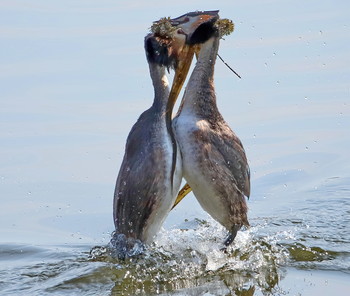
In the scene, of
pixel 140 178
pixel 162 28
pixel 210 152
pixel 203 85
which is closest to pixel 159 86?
pixel 203 85

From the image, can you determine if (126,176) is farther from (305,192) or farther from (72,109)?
(72,109)

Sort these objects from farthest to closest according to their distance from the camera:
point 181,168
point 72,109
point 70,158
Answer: point 72,109, point 70,158, point 181,168

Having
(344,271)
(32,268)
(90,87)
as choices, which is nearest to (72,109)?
(90,87)

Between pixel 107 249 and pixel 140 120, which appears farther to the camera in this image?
pixel 107 249

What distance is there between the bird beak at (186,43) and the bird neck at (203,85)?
4.5 inches

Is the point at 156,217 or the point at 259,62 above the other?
the point at 259,62

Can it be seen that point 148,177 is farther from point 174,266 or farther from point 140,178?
point 174,266

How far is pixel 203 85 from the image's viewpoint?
34.9 feet

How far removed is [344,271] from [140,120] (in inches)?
81.8

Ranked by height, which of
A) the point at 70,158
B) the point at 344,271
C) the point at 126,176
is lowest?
the point at 344,271

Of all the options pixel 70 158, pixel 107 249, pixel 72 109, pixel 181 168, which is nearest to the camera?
pixel 181 168

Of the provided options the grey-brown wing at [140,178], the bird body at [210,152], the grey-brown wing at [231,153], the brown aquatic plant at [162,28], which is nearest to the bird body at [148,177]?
the grey-brown wing at [140,178]

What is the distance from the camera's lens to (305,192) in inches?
529

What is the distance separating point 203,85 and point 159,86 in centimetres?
36
